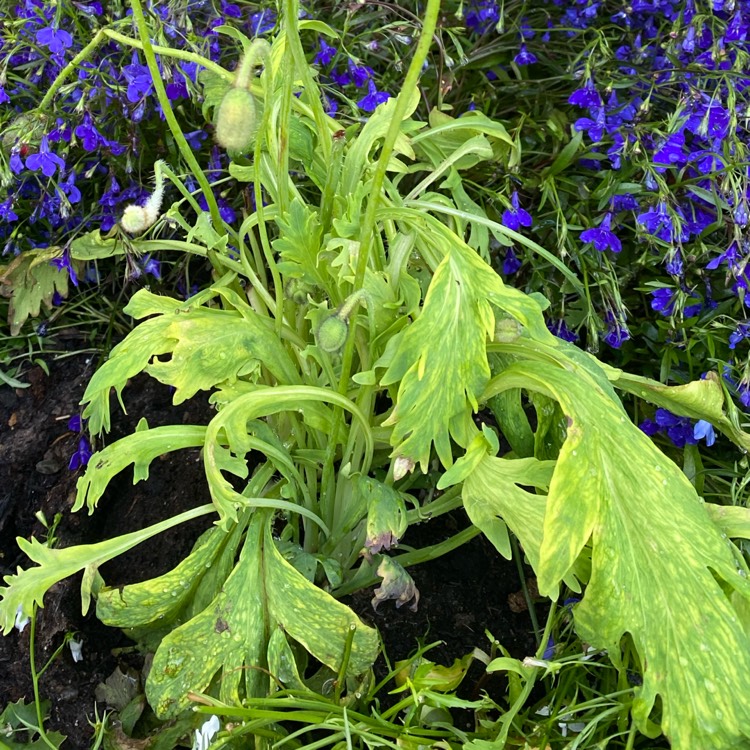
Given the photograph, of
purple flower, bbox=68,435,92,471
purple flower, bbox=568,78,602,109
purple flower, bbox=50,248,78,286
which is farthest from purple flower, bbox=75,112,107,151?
purple flower, bbox=568,78,602,109

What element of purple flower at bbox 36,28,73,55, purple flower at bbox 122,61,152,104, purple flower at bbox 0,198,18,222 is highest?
purple flower at bbox 36,28,73,55

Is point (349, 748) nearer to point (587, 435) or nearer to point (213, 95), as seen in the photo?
point (587, 435)

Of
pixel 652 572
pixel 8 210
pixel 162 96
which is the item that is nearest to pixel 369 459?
pixel 652 572

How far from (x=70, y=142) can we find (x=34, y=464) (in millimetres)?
633

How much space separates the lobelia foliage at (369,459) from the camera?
854 mm

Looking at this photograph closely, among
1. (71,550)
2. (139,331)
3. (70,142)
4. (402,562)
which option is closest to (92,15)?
(70,142)

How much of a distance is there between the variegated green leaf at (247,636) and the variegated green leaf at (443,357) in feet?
0.82

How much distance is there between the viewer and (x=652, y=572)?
87 cm

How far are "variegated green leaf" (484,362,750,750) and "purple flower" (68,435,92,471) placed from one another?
2.92 feet

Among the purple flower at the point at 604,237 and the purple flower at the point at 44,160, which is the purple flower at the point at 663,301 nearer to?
the purple flower at the point at 604,237

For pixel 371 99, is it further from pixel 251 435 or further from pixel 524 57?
pixel 251 435

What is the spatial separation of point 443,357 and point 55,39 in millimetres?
958

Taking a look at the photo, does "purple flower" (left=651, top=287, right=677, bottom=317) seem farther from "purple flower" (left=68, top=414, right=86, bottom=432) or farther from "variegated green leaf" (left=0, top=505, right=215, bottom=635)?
"purple flower" (left=68, top=414, right=86, bottom=432)

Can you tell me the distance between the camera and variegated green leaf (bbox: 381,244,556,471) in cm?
91
